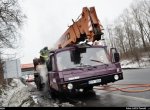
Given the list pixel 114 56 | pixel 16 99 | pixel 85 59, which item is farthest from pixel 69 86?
pixel 16 99

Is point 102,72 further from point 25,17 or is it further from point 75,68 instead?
point 25,17

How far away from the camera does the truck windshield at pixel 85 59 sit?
1227cm

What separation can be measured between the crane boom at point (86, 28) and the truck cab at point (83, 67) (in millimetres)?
595

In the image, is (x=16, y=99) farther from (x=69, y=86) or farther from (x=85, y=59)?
(x=85, y=59)

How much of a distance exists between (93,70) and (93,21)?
2.19 m

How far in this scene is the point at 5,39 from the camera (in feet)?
87.0

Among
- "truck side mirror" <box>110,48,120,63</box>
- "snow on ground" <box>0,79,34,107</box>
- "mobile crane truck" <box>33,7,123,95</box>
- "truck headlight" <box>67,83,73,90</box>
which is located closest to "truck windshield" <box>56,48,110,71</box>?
"mobile crane truck" <box>33,7,123,95</box>

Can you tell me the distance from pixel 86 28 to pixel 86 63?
1.72 metres

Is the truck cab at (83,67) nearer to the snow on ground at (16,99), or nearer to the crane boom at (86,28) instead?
the crane boom at (86,28)

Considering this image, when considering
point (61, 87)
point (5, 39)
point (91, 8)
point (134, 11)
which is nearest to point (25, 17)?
point (5, 39)

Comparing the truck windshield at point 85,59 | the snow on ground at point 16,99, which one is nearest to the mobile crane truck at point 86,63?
the truck windshield at point 85,59

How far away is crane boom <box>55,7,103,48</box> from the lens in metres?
12.7

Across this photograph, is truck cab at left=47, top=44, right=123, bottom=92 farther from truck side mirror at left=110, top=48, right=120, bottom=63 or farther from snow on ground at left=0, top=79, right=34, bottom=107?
snow on ground at left=0, top=79, right=34, bottom=107

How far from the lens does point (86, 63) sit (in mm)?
12367
